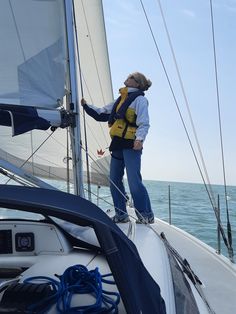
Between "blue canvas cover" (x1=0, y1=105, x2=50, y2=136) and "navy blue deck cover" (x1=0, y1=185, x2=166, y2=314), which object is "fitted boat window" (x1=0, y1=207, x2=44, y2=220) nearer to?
"blue canvas cover" (x1=0, y1=105, x2=50, y2=136)

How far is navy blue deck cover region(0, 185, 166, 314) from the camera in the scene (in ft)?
3.06

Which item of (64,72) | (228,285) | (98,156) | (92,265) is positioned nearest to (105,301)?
(92,265)

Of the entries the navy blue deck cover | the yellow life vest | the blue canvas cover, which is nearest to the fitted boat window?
the blue canvas cover

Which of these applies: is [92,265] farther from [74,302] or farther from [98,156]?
[98,156]

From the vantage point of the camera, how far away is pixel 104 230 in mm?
967

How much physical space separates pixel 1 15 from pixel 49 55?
1.20ft

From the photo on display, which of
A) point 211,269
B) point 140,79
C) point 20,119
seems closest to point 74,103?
point 20,119

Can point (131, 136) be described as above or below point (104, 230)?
above

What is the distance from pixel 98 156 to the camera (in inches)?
144

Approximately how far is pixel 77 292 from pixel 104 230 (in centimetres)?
43

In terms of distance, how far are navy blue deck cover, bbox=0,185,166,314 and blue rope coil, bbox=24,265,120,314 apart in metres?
0.21

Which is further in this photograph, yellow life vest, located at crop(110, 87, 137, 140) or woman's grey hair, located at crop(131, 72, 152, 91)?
woman's grey hair, located at crop(131, 72, 152, 91)

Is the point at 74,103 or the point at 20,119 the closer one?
the point at 20,119

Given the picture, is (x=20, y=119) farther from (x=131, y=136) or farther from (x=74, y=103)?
(x=131, y=136)
